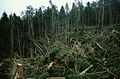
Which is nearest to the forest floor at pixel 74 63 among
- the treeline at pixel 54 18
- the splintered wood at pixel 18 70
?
the splintered wood at pixel 18 70

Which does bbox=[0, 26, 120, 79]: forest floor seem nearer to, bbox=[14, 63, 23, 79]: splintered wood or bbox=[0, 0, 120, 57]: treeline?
bbox=[14, 63, 23, 79]: splintered wood

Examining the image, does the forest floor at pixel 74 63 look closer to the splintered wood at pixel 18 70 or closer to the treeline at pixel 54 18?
the splintered wood at pixel 18 70

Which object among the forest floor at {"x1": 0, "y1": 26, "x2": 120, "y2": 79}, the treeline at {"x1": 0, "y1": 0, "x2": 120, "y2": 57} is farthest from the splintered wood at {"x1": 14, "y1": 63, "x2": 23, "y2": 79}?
the treeline at {"x1": 0, "y1": 0, "x2": 120, "y2": 57}

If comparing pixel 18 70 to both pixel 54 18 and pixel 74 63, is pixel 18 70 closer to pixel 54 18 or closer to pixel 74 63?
pixel 74 63

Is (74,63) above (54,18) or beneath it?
beneath

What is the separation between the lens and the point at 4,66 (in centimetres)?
726

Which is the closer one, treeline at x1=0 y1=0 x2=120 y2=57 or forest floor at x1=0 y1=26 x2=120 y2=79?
forest floor at x1=0 y1=26 x2=120 y2=79

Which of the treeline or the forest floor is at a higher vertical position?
the treeline

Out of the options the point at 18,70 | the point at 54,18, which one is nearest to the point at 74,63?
the point at 18,70

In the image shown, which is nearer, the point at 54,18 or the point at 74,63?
the point at 74,63

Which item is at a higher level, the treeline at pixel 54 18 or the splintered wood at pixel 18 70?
the treeline at pixel 54 18

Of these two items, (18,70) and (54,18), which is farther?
(54,18)

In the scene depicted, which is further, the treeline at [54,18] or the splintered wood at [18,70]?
the treeline at [54,18]

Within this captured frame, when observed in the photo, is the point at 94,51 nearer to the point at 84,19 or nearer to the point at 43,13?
the point at 84,19
